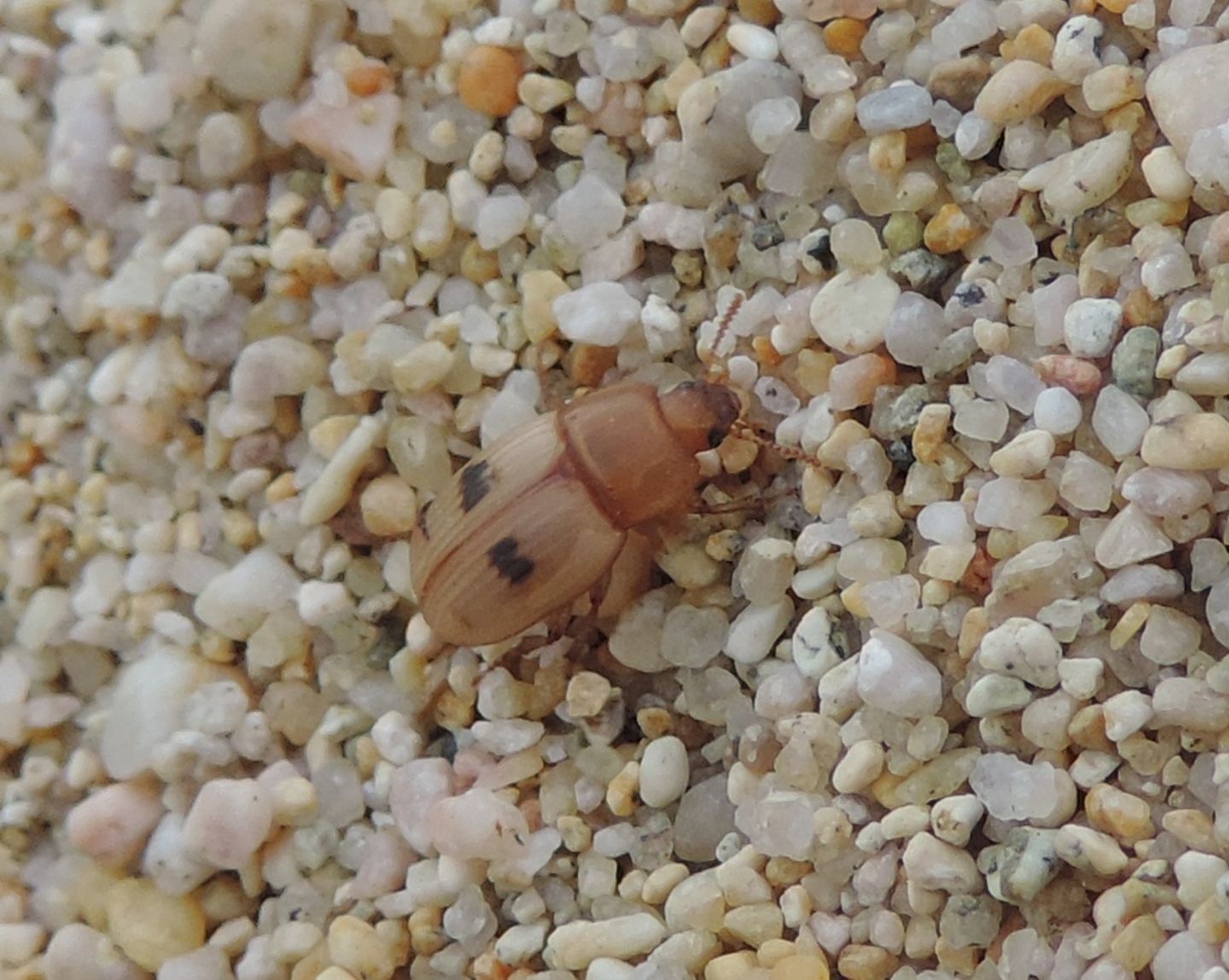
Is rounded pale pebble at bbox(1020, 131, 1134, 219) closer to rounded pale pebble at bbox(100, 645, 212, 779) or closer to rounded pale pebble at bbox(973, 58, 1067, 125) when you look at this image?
rounded pale pebble at bbox(973, 58, 1067, 125)

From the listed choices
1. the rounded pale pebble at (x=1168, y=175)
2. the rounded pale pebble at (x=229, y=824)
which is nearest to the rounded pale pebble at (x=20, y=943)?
the rounded pale pebble at (x=229, y=824)

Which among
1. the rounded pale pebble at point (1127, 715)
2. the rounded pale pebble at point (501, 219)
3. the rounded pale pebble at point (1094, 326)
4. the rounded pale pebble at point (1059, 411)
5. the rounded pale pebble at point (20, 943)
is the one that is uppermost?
the rounded pale pebble at point (501, 219)

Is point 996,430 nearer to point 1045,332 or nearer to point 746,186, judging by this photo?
point 1045,332

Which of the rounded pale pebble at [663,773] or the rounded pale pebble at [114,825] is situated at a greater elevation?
the rounded pale pebble at [114,825]

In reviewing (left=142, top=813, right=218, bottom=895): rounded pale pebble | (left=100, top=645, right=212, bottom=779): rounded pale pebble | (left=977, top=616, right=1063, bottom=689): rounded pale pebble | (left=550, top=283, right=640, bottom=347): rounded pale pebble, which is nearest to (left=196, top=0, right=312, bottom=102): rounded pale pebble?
(left=550, top=283, right=640, bottom=347): rounded pale pebble

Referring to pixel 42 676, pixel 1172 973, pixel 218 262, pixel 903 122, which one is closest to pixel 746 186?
pixel 903 122

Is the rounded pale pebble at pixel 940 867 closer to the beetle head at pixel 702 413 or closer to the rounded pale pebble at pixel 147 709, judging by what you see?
the beetle head at pixel 702 413

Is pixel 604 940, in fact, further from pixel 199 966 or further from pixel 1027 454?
pixel 1027 454
